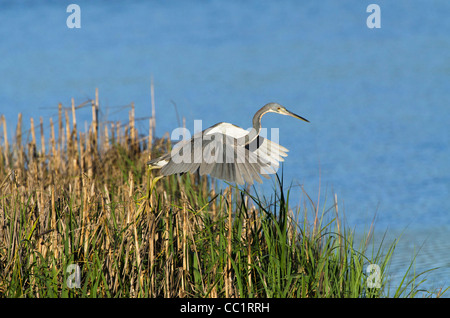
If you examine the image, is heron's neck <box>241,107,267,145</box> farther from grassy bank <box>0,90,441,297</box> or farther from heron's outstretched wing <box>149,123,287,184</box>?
grassy bank <box>0,90,441,297</box>

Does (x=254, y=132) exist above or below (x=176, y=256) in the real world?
above

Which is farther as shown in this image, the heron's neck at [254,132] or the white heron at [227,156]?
the heron's neck at [254,132]

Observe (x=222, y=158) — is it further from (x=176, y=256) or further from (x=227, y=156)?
(x=176, y=256)

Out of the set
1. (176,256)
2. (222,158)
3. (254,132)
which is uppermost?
(254,132)

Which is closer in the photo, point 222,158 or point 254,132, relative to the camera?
point 222,158

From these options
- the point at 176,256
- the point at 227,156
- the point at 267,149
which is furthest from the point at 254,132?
the point at 176,256

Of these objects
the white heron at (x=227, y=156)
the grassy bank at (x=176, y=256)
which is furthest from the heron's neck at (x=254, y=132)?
the grassy bank at (x=176, y=256)

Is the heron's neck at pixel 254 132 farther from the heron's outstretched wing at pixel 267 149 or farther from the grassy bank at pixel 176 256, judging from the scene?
the grassy bank at pixel 176 256

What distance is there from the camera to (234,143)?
3.69 metres

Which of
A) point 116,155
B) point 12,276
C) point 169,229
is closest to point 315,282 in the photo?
point 169,229

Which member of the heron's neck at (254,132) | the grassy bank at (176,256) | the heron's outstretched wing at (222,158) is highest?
the heron's neck at (254,132)
